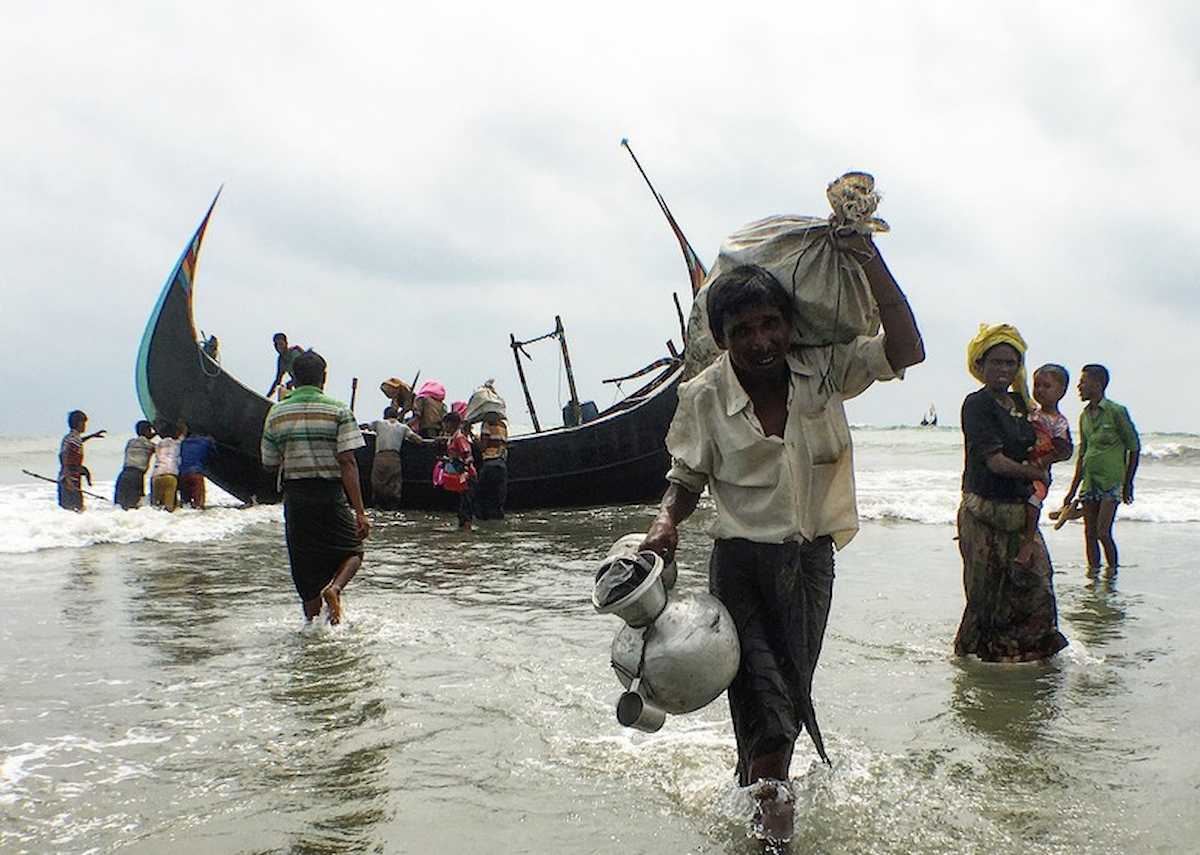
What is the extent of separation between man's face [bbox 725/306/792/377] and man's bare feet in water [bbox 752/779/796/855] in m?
1.18

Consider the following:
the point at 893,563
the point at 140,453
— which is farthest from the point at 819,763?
the point at 140,453

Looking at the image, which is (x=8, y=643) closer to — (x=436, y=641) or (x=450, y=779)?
(x=436, y=641)

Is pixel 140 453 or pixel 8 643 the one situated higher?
pixel 140 453

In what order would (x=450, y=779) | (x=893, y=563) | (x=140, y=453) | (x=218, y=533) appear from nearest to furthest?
1. (x=450, y=779)
2. (x=893, y=563)
3. (x=218, y=533)
4. (x=140, y=453)

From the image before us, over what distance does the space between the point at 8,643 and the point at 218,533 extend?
6.30m

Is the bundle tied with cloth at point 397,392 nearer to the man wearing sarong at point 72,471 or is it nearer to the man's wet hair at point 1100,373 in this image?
the man wearing sarong at point 72,471

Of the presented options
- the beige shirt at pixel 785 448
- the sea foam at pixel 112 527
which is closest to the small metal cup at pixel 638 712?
the beige shirt at pixel 785 448

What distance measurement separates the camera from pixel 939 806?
10.2ft

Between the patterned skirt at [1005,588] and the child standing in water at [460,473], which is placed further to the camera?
the child standing in water at [460,473]

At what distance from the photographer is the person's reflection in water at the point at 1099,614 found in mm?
5801

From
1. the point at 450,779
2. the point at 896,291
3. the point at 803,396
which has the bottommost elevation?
the point at 450,779

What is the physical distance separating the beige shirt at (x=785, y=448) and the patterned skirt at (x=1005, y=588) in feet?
7.41

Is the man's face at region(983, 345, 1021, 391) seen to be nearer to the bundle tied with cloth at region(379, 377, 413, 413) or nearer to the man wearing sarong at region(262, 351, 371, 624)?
the man wearing sarong at region(262, 351, 371, 624)

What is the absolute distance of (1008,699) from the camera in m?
4.32
